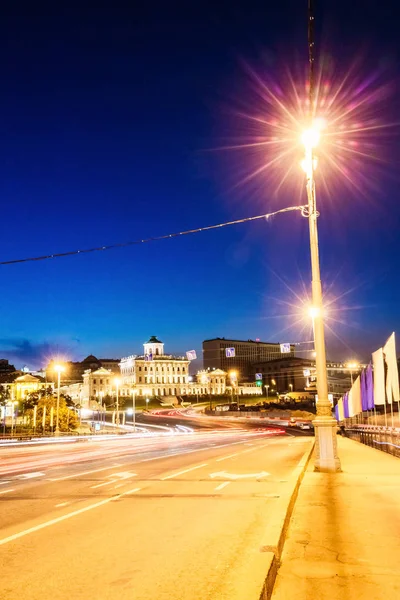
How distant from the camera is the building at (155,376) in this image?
186 metres

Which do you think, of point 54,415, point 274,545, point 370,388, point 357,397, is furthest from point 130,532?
point 54,415

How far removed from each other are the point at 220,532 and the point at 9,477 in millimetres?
10495

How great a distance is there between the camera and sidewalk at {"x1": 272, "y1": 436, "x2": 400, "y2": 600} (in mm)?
5102

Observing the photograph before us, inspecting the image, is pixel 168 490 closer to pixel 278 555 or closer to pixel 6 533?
pixel 6 533

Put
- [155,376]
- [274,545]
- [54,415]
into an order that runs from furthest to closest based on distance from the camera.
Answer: [155,376], [54,415], [274,545]

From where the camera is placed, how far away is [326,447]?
548 inches

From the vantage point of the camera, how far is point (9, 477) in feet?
52.7

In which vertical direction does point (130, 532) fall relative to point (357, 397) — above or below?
below

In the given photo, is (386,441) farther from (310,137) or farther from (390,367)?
(310,137)

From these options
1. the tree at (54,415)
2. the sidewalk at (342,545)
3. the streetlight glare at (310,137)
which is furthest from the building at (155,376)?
the sidewalk at (342,545)

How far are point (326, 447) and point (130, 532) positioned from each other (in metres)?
7.48

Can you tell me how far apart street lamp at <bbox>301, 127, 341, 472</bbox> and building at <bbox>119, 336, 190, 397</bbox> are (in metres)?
169

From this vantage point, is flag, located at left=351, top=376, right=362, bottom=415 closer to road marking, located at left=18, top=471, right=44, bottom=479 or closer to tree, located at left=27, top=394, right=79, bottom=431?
road marking, located at left=18, top=471, right=44, bottom=479

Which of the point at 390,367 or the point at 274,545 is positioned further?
the point at 390,367
